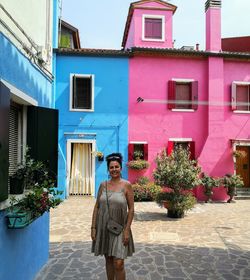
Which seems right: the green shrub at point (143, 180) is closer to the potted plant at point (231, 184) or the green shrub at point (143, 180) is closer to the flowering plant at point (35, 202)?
the potted plant at point (231, 184)

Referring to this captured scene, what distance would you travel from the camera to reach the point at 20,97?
457 centimetres

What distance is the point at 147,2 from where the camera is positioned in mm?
16391

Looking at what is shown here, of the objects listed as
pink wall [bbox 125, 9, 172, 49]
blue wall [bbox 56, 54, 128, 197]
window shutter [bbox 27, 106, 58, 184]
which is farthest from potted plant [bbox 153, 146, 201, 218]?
pink wall [bbox 125, 9, 172, 49]

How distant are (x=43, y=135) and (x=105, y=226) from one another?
2088 mm

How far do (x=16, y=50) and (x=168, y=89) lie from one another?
39.0 ft

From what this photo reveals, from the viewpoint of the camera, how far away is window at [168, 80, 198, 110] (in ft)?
51.2

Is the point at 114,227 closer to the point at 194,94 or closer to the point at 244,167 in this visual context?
the point at 194,94

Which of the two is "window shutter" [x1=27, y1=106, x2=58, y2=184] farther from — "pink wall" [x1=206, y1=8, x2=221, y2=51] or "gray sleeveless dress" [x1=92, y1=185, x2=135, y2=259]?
"pink wall" [x1=206, y1=8, x2=221, y2=51]

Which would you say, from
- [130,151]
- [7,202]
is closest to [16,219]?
[7,202]

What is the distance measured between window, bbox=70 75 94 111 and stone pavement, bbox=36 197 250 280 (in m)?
5.44

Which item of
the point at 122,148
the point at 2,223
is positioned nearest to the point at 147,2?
the point at 122,148

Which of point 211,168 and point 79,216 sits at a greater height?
point 211,168

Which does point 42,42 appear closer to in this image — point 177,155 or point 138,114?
point 177,155

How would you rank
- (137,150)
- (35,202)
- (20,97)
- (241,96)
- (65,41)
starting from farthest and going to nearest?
(65,41)
(241,96)
(137,150)
(20,97)
(35,202)
